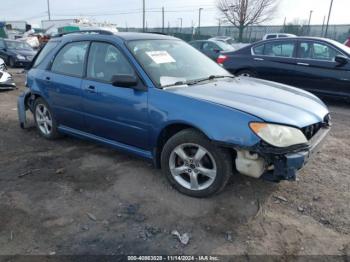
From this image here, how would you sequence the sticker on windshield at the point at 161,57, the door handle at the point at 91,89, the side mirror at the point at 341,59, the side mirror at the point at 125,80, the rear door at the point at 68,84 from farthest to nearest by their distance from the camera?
1. the side mirror at the point at 341,59
2. the rear door at the point at 68,84
3. the door handle at the point at 91,89
4. the sticker on windshield at the point at 161,57
5. the side mirror at the point at 125,80

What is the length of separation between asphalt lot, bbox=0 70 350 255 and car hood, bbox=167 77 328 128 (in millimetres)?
874

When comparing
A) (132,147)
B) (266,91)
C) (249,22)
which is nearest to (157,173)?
(132,147)

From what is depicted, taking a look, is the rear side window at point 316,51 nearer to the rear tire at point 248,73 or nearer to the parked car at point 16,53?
the rear tire at point 248,73

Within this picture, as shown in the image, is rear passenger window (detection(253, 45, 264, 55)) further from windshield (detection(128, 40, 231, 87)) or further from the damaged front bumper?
the damaged front bumper

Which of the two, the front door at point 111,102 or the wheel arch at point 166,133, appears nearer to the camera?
the wheel arch at point 166,133

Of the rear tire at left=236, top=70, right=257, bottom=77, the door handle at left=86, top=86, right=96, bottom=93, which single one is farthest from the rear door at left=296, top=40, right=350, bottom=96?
the door handle at left=86, top=86, right=96, bottom=93

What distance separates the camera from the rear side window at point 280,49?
8.20 metres

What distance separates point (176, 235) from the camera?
3006 mm

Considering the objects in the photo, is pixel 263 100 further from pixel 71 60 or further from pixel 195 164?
pixel 71 60

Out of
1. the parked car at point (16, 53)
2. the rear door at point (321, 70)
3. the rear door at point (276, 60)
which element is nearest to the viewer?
the rear door at point (321, 70)

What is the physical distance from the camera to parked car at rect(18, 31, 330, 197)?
318 centimetres

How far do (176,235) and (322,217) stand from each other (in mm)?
1432

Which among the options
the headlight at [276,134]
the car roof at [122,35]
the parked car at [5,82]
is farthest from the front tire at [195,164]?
the parked car at [5,82]

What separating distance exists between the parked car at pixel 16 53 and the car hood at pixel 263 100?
14.9 meters
